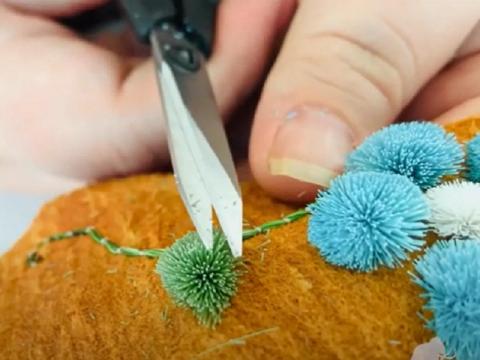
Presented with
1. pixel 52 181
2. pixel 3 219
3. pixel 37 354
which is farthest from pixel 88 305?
pixel 3 219

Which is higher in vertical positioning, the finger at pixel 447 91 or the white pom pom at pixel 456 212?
the white pom pom at pixel 456 212

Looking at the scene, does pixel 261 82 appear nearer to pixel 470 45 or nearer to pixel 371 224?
pixel 470 45

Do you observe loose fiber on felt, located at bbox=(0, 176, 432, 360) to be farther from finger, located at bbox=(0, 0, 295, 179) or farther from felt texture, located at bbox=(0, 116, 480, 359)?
finger, located at bbox=(0, 0, 295, 179)

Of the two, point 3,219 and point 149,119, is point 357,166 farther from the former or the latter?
point 3,219

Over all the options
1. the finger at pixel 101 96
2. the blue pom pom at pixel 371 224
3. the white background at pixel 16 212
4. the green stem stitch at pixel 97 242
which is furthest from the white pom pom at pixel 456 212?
the white background at pixel 16 212

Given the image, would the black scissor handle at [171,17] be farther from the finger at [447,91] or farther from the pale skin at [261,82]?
the finger at [447,91]

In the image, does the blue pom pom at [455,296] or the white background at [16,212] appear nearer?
the blue pom pom at [455,296]

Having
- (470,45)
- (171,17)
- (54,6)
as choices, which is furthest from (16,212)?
(470,45)
